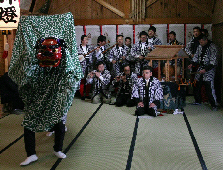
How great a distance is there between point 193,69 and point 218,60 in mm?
622

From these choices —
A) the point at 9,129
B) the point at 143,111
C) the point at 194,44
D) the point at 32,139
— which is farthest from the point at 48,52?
the point at 194,44

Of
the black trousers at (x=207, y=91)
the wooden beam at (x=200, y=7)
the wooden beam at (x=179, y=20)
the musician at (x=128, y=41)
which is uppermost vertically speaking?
the wooden beam at (x=200, y=7)

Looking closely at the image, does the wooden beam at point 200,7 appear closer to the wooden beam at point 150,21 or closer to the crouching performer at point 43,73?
the wooden beam at point 150,21

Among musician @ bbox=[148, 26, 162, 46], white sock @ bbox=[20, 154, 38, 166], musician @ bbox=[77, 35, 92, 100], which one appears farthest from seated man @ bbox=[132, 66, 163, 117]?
white sock @ bbox=[20, 154, 38, 166]

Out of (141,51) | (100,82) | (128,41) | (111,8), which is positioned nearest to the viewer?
(100,82)

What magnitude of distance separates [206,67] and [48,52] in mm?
4404

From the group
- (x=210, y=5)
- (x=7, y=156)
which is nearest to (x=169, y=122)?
(x=7, y=156)

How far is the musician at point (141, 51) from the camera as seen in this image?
26.7ft

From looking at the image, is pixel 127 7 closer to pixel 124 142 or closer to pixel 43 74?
pixel 124 142

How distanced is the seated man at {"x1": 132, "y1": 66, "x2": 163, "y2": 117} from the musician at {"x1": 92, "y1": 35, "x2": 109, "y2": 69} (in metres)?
2.39

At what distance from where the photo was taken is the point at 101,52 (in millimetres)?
8609

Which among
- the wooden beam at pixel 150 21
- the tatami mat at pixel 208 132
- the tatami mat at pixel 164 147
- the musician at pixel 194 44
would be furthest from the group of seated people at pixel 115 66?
the tatami mat at pixel 164 147

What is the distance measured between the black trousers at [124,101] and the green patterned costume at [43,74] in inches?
134

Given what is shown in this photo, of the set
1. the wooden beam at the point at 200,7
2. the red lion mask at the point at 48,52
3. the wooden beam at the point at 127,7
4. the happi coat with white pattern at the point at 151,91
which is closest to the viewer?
the red lion mask at the point at 48,52
